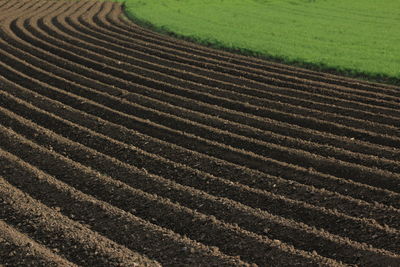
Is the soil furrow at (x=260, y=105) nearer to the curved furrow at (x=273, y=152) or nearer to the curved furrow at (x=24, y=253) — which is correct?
the curved furrow at (x=273, y=152)

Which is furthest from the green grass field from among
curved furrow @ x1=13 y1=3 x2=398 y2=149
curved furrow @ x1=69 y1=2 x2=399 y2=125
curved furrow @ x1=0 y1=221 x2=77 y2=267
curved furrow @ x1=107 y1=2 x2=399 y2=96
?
curved furrow @ x1=0 y1=221 x2=77 y2=267

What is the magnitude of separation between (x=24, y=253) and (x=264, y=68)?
9.36 meters

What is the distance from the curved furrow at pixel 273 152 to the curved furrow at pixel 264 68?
3.96 m

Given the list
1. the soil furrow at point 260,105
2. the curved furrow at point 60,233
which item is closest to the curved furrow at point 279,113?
the soil furrow at point 260,105

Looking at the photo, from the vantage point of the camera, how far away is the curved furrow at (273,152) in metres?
7.56

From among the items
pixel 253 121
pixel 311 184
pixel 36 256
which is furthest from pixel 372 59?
pixel 36 256

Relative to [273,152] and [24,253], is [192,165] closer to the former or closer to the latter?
[273,152]

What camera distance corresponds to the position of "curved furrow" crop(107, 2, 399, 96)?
40.5 feet

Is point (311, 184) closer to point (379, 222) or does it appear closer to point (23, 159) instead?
point (379, 222)

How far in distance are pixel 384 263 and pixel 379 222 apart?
96 centimetres

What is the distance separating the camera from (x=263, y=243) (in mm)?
5820

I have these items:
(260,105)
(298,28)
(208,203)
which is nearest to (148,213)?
(208,203)

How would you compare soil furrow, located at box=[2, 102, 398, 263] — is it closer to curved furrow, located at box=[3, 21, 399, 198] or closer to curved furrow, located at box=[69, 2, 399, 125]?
curved furrow, located at box=[3, 21, 399, 198]

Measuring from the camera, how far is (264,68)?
1364 cm
